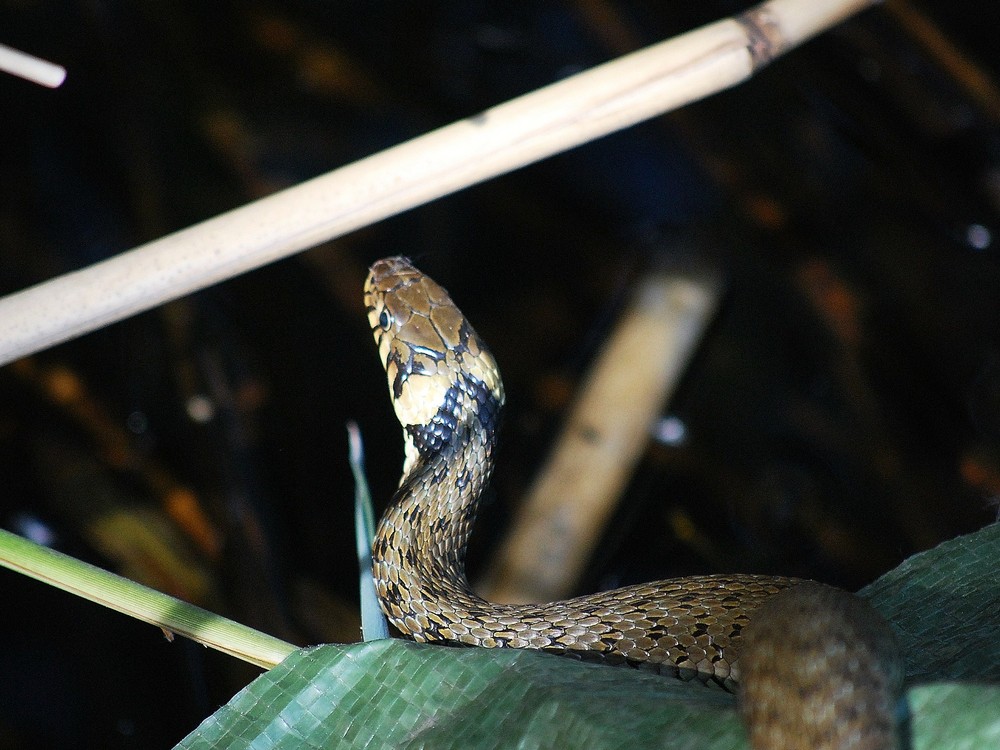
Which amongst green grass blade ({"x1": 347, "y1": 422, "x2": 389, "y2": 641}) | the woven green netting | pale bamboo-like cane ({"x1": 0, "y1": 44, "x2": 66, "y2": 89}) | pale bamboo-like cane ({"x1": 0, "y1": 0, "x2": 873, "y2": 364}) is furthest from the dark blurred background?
pale bamboo-like cane ({"x1": 0, "y1": 44, "x2": 66, "y2": 89})

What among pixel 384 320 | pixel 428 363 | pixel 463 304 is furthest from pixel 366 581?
pixel 463 304

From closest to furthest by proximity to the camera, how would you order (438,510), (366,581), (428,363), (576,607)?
(366,581) → (576,607) → (438,510) → (428,363)

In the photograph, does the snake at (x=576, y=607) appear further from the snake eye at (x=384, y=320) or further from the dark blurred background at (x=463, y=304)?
the dark blurred background at (x=463, y=304)

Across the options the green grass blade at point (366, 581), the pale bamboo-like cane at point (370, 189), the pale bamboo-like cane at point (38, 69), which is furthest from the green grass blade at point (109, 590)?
the pale bamboo-like cane at point (38, 69)

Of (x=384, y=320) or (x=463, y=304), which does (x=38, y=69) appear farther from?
(x=463, y=304)

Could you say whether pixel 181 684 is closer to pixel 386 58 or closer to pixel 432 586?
pixel 432 586

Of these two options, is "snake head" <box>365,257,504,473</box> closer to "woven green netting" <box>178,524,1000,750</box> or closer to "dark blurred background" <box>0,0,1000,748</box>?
"dark blurred background" <box>0,0,1000,748</box>
